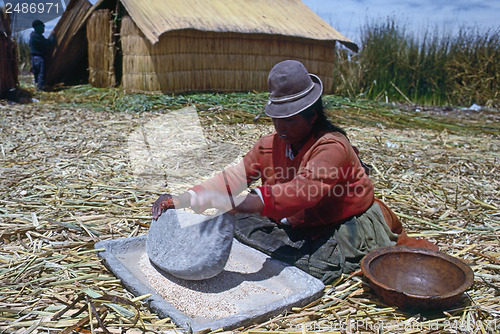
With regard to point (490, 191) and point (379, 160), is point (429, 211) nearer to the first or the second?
point (490, 191)

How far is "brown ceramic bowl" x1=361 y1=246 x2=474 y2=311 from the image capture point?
7.52ft

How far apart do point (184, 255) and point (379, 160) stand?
10.2ft

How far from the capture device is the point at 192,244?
2322 mm

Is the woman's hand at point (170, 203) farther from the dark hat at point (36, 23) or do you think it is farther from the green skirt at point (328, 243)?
the dark hat at point (36, 23)

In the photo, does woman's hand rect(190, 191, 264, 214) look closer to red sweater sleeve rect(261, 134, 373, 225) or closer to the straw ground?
red sweater sleeve rect(261, 134, 373, 225)

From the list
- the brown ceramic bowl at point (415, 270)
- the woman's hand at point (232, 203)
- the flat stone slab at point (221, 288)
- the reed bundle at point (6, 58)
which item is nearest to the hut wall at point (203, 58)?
the reed bundle at point (6, 58)

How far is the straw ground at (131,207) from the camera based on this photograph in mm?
2069

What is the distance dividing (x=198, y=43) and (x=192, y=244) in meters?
6.40

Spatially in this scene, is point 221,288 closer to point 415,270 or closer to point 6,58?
point 415,270

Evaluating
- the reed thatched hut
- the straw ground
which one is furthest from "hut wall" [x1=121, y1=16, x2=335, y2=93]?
the straw ground

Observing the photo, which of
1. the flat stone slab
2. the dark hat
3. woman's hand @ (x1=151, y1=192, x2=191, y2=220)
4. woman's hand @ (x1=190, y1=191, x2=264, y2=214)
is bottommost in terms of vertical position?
the flat stone slab

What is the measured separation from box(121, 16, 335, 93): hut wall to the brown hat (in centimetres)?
584

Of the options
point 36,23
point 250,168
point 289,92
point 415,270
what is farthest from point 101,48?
point 415,270

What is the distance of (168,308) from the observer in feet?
6.81
